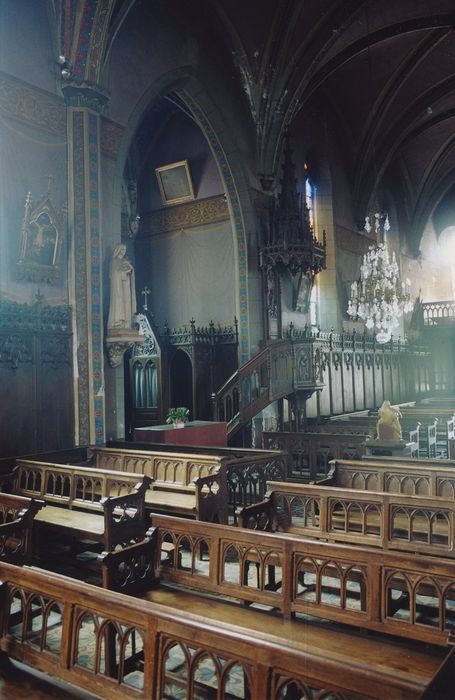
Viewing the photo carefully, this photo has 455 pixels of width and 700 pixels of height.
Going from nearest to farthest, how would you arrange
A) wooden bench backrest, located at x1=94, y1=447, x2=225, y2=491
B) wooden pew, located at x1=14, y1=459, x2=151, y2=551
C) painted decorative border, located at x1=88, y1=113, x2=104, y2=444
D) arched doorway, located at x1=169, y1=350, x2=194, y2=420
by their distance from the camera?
wooden pew, located at x1=14, y1=459, x2=151, y2=551 < wooden bench backrest, located at x1=94, y1=447, x2=225, y2=491 < painted decorative border, located at x1=88, y1=113, x2=104, y2=444 < arched doorway, located at x1=169, y1=350, x2=194, y2=420

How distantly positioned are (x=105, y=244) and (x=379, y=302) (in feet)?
24.9

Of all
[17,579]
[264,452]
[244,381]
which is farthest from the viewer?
[244,381]

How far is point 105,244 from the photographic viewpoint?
1006cm

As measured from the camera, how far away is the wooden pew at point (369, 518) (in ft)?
15.4

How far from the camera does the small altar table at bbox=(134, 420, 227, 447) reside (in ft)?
32.2

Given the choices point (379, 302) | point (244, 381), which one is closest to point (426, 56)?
point (379, 302)

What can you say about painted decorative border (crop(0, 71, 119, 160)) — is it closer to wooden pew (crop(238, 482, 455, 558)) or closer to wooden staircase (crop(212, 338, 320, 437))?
wooden staircase (crop(212, 338, 320, 437))

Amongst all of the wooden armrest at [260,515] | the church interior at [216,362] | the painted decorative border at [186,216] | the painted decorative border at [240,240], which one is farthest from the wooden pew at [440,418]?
the wooden armrest at [260,515]

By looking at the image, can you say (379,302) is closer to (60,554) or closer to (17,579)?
(60,554)

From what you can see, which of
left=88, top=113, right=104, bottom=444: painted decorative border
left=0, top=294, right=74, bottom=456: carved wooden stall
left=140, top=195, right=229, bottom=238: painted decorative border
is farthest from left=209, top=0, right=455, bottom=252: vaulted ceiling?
left=0, top=294, right=74, bottom=456: carved wooden stall

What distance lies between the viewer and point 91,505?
6328 mm

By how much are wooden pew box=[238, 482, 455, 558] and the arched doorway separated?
960 centimetres

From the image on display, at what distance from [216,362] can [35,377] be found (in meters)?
6.66

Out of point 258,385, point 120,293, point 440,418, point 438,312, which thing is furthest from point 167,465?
point 438,312
